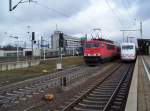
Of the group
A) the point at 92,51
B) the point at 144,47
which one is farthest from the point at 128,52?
the point at 144,47

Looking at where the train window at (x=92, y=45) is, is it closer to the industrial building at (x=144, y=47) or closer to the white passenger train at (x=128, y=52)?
the white passenger train at (x=128, y=52)

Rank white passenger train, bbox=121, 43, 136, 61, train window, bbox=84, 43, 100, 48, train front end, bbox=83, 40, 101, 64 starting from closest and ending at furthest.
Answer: train front end, bbox=83, 40, 101, 64 < train window, bbox=84, 43, 100, 48 < white passenger train, bbox=121, 43, 136, 61

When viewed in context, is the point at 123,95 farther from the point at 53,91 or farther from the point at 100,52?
the point at 100,52

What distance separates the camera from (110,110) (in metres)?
11.0

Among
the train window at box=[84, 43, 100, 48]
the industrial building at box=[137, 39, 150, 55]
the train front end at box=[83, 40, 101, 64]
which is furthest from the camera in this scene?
the industrial building at box=[137, 39, 150, 55]

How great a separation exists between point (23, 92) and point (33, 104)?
396 centimetres

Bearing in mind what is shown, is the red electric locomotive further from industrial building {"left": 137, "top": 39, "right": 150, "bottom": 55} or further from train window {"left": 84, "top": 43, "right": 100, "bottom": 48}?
industrial building {"left": 137, "top": 39, "right": 150, "bottom": 55}

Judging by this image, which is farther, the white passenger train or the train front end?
the white passenger train

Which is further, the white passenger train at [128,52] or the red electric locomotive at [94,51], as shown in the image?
the white passenger train at [128,52]

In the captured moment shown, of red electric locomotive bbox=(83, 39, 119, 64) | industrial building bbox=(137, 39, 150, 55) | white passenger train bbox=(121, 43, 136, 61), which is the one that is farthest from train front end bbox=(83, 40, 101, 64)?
industrial building bbox=(137, 39, 150, 55)

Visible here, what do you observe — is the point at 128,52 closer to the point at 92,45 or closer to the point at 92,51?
the point at 92,45

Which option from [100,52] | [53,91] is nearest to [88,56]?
[100,52]

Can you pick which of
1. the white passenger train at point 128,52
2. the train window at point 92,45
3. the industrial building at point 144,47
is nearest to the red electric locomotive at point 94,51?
the train window at point 92,45

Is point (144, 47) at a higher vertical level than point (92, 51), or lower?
higher
